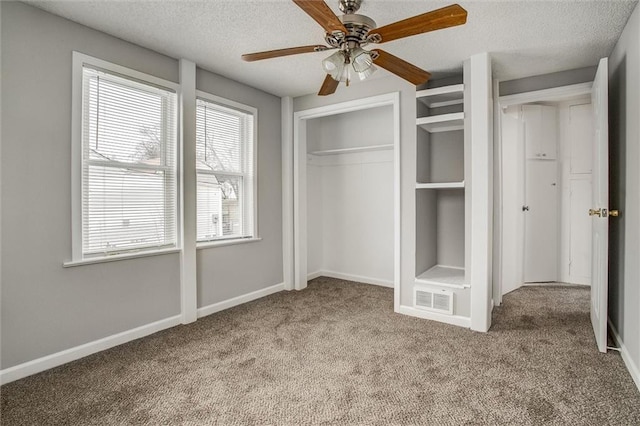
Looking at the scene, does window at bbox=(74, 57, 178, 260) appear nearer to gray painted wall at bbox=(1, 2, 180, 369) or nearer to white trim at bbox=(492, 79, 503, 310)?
gray painted wall at bbox=(1, 2, 180, 369)

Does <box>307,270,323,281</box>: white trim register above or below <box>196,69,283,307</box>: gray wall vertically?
below

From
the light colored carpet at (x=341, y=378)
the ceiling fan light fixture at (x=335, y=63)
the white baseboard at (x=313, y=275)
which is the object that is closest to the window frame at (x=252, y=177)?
the light colored carpet at (x=341, y=378)

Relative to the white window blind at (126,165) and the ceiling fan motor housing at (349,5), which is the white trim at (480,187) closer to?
the ceiling fan motor housing at (349,5)

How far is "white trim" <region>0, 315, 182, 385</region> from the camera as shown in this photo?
2292 millimetres

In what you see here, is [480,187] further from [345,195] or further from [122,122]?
[122,122]

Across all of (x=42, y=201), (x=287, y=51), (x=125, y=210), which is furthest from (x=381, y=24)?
(x=42, y=201)

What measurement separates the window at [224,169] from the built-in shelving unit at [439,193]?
6.32 feet

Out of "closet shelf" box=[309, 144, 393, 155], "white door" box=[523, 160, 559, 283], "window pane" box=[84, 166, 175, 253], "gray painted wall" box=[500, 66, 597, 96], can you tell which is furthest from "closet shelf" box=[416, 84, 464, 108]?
"window pane" box=[84, 166, 175, 253]

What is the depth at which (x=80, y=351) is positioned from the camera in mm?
2611

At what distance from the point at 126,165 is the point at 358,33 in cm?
216

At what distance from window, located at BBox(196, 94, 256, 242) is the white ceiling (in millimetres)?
501

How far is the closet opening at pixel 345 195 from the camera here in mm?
4598

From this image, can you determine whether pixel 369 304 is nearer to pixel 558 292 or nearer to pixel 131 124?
pixel 558 292

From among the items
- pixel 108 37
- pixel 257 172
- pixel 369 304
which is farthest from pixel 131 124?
pixel 369 304
